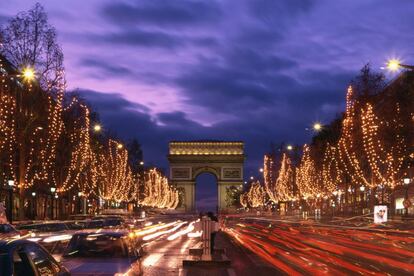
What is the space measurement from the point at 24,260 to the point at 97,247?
17.6ft

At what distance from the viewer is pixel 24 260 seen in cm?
821

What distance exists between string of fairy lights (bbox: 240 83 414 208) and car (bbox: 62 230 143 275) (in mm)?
37677

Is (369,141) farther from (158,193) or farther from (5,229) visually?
(158,193)

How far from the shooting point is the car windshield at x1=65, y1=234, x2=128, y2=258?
1325cm

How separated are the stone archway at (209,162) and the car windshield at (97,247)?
171905mm

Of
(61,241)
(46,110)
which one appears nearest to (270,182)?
(46,110)

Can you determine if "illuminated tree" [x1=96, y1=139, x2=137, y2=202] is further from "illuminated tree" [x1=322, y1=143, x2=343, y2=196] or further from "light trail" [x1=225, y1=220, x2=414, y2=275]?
"light trail" [x1=225, y1=220, x2=414, y2=275]

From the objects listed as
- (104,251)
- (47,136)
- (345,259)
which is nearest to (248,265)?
(345,259)

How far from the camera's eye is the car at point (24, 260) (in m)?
7.55

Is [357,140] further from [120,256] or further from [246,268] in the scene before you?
[120,256]

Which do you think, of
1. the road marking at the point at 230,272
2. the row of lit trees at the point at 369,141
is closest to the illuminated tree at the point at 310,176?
the row of lit trees at the point at 369,141

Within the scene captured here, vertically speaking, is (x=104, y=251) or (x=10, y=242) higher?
(x=10, y=242)

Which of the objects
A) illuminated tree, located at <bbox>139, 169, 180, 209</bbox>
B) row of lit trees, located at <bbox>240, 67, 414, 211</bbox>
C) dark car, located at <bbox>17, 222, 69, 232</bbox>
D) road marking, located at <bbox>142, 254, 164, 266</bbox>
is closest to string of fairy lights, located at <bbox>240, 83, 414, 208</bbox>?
row of lit trees, located at <bbox>240, 67, 414, 211</bbox>

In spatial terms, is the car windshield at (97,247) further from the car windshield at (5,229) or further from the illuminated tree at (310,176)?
the illuminated tree at (310,176)
